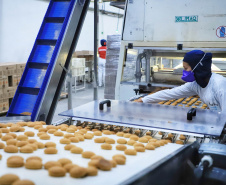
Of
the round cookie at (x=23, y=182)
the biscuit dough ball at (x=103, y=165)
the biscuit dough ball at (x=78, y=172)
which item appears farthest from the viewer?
the biscuit dough ball at (x=103, y=165)

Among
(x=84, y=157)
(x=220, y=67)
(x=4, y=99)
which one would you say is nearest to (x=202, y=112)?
(x=84, y=157)

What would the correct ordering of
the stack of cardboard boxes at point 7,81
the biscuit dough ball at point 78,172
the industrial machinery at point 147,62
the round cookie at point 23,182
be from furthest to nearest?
the stack of cardboard boxes at point 7,81, the industrial machinery at point 147,62, the biscuit dough ball at point 78,172, the round cookie at point 23,182


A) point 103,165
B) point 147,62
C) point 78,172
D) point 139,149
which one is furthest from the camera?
point 147,62

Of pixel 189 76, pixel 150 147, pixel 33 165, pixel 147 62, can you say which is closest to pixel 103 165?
pixel 33 165

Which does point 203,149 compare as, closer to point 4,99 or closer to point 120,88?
point 120,88

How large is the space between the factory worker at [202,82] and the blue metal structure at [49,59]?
1151 mm

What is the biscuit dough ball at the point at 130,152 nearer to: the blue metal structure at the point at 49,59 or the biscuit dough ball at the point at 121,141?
the biscuit dough ball at the point at 121,141

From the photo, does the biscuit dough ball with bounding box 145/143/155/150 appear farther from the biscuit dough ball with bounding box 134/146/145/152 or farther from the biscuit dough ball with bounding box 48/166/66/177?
the biscuit dough ball with bounding box 48/166/66/177

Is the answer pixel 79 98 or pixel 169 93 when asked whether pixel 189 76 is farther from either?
pixel 79 98

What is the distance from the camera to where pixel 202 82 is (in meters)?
2.82

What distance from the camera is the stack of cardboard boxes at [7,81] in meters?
6.29

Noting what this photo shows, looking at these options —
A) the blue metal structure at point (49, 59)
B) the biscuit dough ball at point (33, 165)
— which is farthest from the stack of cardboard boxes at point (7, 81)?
the biscuit dough ball at point (33, 165)

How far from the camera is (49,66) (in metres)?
3.34

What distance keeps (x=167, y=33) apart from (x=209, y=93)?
3.80 feet
